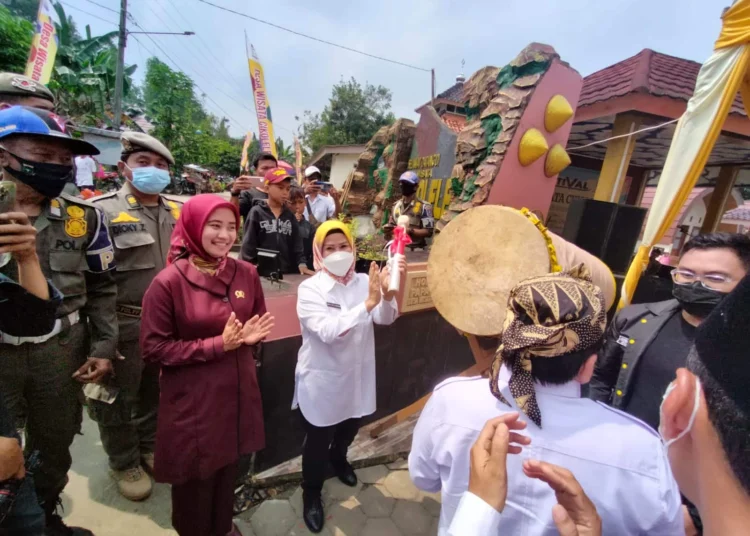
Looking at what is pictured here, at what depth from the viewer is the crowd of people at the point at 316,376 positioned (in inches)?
31.0

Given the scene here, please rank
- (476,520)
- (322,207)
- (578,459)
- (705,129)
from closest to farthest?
(476,520) < (578,459) < (705,129) < (322,207)

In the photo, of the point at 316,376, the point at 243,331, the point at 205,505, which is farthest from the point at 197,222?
the point at 205,505

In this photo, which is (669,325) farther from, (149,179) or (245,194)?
(245,194)

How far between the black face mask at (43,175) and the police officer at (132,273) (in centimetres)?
58

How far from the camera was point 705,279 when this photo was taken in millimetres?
1697

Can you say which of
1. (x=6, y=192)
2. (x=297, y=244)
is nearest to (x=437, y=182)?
(x=297, y=244)

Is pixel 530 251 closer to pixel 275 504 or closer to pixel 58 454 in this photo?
pixel 275 504

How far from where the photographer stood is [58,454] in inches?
69.7

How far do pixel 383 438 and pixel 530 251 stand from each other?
2041 millimetres

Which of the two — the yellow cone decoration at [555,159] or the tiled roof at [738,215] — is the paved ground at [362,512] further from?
the tiled roof at [738,215]

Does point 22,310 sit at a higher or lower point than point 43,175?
lower

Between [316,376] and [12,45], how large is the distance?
2069cm

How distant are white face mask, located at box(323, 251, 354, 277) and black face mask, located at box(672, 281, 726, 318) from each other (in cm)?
169

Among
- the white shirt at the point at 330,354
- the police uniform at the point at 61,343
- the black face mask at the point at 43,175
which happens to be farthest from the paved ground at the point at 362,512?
the black face mask at the point at 43,175
